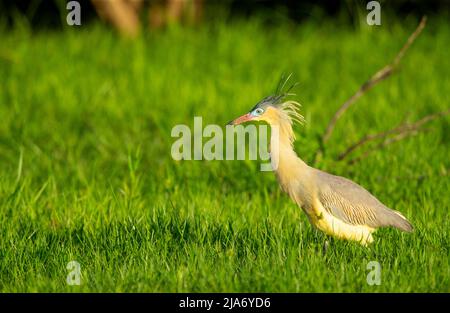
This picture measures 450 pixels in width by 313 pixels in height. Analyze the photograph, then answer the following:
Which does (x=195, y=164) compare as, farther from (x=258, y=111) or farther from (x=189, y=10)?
(x=189, y=10)

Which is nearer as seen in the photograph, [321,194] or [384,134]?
[321,194]

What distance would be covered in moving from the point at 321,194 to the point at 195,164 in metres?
2.51

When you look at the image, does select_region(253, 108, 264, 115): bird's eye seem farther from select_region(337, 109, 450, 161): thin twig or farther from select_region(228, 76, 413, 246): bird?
select_region(337, 109, 450, 161): thin twig

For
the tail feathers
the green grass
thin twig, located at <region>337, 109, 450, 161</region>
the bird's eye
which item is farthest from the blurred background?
the tail feathers

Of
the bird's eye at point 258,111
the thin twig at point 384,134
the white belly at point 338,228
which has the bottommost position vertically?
the white belly at point 338,228

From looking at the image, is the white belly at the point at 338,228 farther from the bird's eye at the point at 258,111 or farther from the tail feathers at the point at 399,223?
the bird's eye at the point at 258,111

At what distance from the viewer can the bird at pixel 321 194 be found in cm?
491

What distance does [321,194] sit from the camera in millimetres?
4922

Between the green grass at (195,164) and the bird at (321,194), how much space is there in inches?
6.1

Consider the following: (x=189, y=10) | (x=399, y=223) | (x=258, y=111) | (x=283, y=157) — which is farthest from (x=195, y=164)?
(x=189, y=10)

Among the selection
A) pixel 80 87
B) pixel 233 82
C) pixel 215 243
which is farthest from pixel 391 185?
pixel 80 87

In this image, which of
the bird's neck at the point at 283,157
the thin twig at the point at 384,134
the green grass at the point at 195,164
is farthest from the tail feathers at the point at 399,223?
the thin twig at the point at 384,134

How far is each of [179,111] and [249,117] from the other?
3770 millimetres

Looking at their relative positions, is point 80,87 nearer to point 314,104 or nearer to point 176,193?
point 314,104
